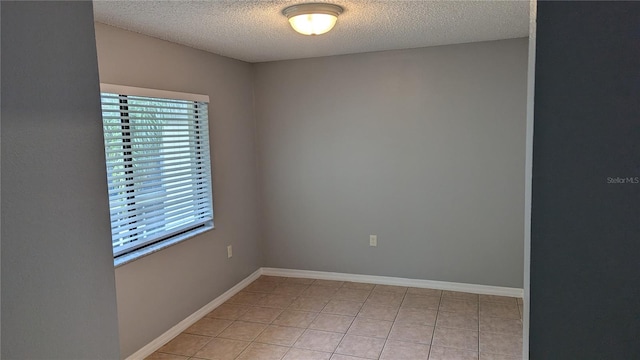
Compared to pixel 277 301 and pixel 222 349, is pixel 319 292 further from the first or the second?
pixel 222 349

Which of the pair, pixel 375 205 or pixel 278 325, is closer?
pixel 278 325

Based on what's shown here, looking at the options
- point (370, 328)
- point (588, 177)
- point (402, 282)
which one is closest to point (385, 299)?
point (402, 282)

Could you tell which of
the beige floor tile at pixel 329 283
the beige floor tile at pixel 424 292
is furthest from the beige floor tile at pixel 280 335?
the beige floor tile at pixel 424 292

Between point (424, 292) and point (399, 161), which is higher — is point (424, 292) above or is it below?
below

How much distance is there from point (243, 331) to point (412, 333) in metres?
1.32

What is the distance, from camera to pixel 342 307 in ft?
12.0

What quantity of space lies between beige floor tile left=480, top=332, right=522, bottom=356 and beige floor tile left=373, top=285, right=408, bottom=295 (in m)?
0.96

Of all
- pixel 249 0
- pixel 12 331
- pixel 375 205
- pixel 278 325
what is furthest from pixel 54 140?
pixel 375 205

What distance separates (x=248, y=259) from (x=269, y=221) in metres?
0.46

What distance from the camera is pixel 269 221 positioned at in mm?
4520

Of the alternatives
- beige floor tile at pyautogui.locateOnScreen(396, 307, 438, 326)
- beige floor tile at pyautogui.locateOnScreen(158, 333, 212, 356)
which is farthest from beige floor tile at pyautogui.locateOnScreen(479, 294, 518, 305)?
beige floor tile at pyautogui.locateOnScreen(158, 333, 212, 356)

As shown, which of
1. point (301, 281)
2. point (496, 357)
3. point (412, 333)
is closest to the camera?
point (496, 357)

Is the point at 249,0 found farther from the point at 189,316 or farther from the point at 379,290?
the point at 379,290

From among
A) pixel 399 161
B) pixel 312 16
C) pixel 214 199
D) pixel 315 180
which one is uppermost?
pixel 312 16
